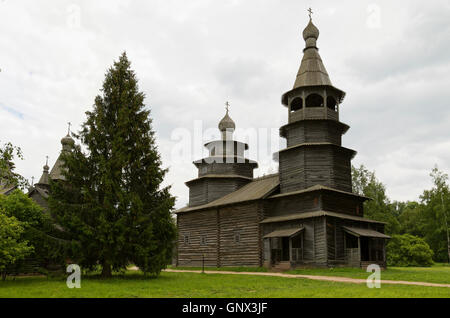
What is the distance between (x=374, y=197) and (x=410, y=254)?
33.2 feet

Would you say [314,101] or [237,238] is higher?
[314,101]

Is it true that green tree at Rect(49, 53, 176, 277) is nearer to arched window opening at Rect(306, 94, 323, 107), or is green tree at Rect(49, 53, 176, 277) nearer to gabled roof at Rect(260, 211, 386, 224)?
gabled roof at Rect(260, 211, 386, 224)

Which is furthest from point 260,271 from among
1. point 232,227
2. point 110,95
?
point 110,95

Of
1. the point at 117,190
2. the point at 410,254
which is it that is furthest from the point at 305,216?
the point at 410,254

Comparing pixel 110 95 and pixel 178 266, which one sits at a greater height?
pixel 110 95

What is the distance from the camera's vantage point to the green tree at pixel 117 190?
18.2 metres

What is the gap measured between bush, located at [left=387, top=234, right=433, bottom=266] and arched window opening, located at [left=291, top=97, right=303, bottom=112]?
19.1m

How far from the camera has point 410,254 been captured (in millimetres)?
39781

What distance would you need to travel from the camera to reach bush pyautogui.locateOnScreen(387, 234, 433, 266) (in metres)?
39.6

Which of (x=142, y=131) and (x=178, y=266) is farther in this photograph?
(x=178, y=266)

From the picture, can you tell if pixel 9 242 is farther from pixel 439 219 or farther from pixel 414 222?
pixel 414 222
